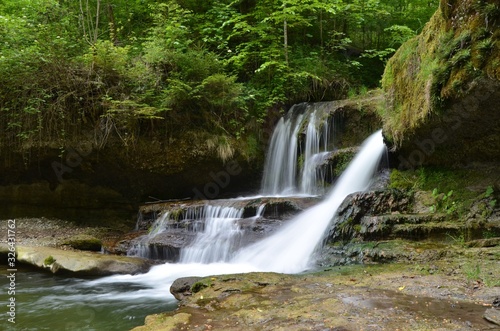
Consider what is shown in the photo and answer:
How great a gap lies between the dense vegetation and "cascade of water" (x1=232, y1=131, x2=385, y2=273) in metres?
3.17

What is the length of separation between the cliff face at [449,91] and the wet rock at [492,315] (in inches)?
117

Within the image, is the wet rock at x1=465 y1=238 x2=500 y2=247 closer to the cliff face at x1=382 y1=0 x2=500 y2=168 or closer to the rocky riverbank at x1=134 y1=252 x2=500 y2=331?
the rocky riverbank at x1=134 y1=252 x2=500 y2=331

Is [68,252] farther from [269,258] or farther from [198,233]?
[269,258]

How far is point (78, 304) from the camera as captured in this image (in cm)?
524

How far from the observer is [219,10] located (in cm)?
1169

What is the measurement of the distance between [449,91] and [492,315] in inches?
130

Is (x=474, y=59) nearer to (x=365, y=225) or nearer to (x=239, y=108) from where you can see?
(x=365, y=225)

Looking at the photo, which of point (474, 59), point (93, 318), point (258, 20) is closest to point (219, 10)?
point (258, 20)

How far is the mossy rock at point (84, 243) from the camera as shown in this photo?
7887mm

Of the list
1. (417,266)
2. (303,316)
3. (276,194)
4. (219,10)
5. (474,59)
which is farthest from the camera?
(219,10)

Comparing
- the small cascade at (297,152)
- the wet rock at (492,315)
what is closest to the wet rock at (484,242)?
the wet rock at (492,315)

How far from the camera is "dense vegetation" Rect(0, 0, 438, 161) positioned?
29.2 ft

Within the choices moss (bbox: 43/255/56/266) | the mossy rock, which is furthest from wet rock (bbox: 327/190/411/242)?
the mossy rock

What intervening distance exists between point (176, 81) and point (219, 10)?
3969mm
